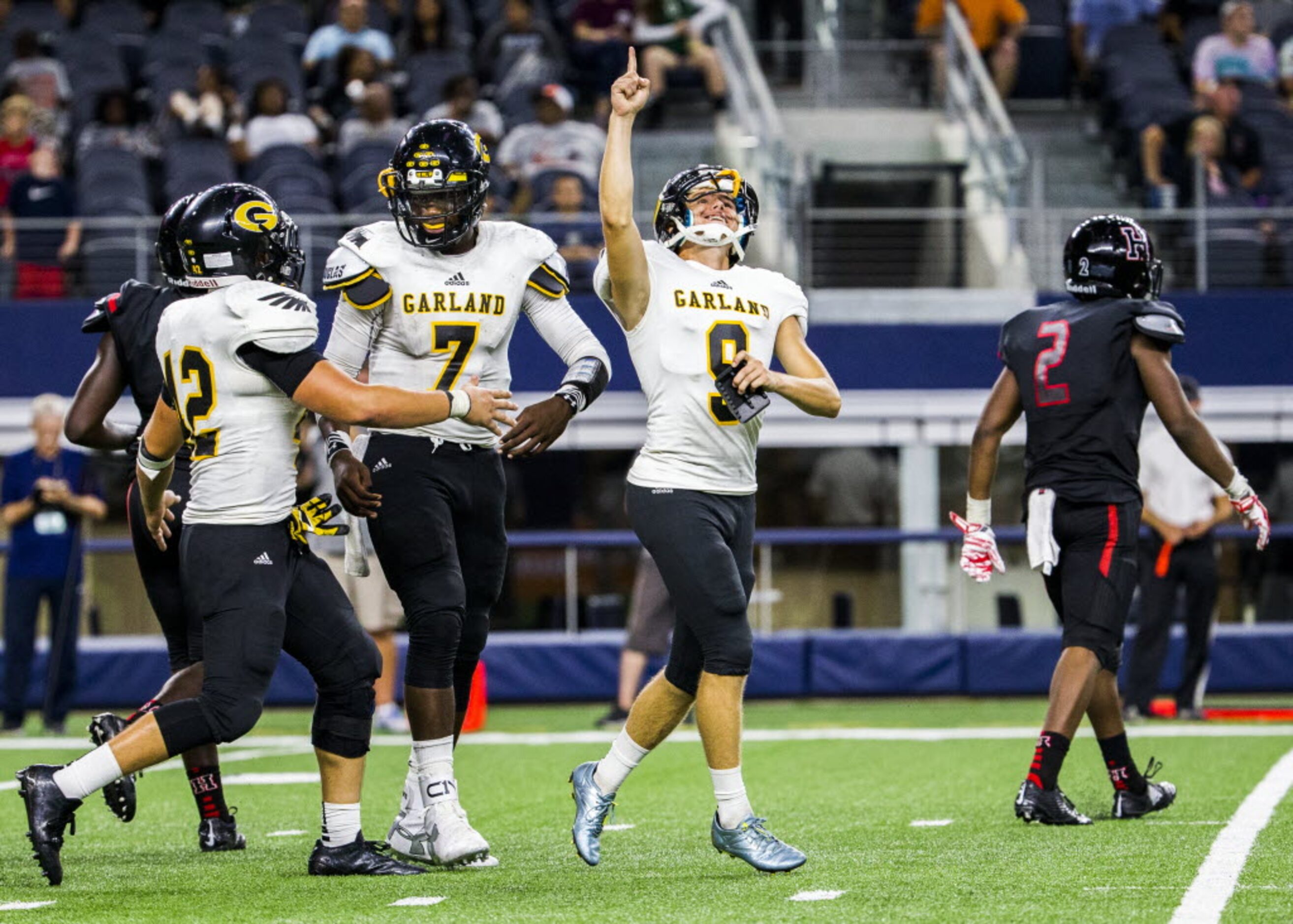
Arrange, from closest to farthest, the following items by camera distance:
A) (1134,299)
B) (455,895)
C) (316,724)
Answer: (455,895) → (316,724) → (1134,299)

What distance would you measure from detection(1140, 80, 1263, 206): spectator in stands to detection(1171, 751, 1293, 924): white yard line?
8.52 m

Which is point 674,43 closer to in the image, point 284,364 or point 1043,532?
point 1043,532

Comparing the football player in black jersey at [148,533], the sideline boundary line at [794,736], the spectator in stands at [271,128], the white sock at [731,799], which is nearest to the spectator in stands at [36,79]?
the spectator in stands at [271,128]

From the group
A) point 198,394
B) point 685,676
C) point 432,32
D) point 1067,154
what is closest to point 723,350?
point 685,676

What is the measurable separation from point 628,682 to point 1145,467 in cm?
323

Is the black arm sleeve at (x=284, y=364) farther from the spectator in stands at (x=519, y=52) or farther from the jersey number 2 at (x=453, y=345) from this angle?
the spectator in stands at (x=519, y=52)

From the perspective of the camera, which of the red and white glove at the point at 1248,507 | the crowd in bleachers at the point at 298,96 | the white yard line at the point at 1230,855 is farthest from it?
the crowd in bleachers at the point at 298,96

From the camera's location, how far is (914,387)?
14.9m

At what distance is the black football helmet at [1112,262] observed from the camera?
6.96m

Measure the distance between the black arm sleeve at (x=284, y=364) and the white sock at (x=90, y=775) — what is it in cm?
107

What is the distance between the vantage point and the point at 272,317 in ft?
17.7

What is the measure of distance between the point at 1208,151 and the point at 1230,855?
11.2m

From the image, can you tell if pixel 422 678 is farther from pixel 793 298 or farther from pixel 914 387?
pixel 914 387

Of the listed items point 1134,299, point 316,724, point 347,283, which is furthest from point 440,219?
point 1134,299
